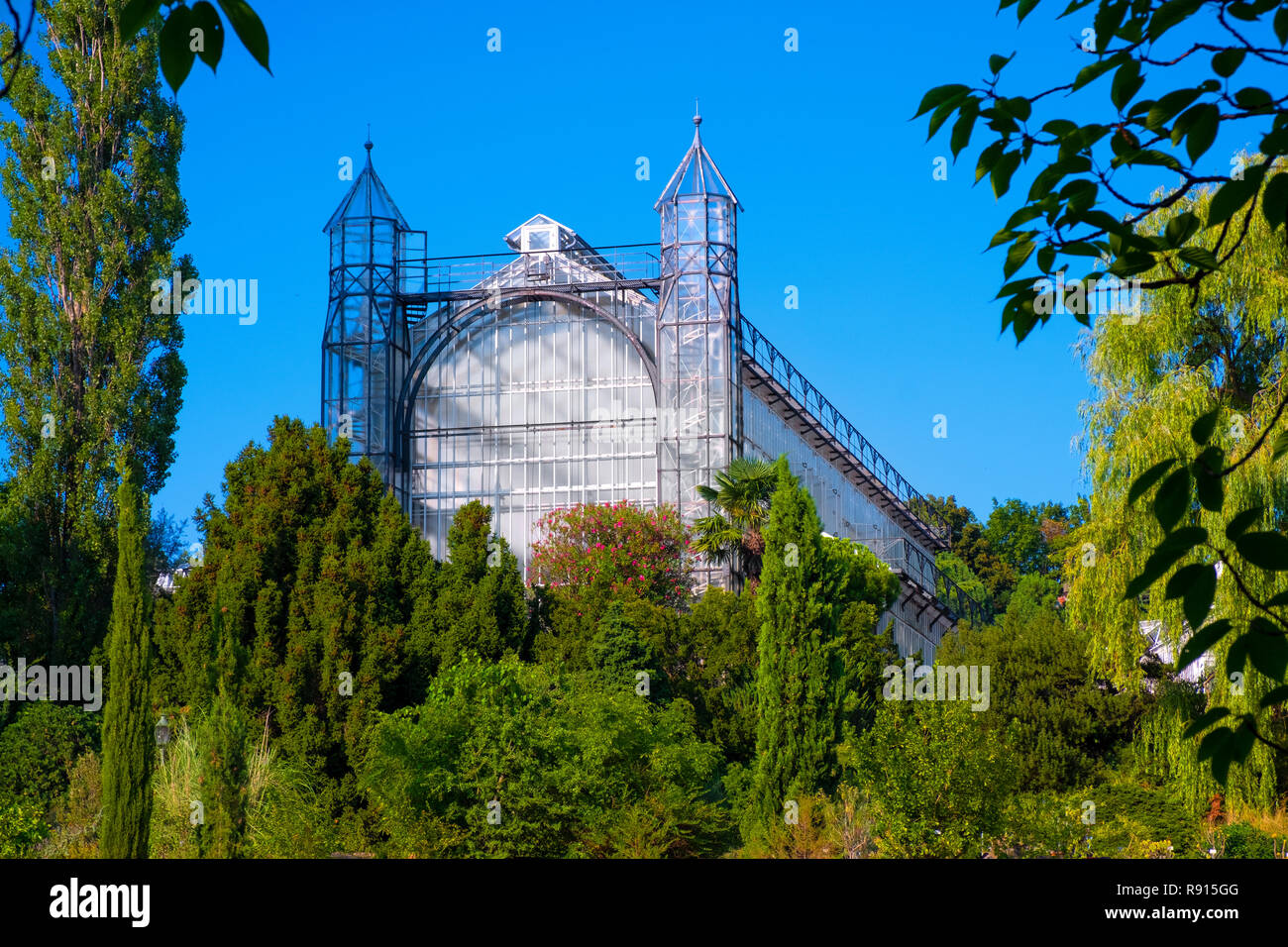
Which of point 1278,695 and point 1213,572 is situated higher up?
point 1213,572

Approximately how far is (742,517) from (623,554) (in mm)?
3347

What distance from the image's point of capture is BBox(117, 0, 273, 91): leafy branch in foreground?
106 inches

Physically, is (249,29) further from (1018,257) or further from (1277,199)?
(1277,199)

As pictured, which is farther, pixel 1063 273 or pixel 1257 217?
pixel 1257 217

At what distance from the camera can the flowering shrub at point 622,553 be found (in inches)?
1308

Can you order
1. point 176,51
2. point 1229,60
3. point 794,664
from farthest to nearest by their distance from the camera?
point 794,664 < point 1229,60 < point 176,51

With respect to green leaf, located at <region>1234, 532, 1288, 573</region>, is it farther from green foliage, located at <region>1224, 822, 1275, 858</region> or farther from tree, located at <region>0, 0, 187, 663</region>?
tree, located at <region>0, 0, 187, 663</region>

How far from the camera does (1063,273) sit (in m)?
3.70

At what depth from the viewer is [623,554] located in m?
33.6

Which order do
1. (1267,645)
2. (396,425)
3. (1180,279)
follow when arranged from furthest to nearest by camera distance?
1. (396,425)
2. (1180,279)
3. (1267,645)

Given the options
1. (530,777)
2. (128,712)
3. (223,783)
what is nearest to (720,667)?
(530,777)

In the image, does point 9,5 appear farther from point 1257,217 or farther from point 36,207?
point 36,207
